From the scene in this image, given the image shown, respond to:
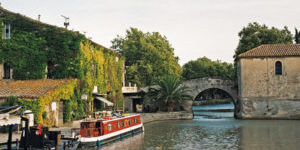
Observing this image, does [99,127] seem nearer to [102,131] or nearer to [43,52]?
[102,131]

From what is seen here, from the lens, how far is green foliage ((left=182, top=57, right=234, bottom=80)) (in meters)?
79.2

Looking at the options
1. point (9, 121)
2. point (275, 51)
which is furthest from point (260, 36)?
point (9, 121)

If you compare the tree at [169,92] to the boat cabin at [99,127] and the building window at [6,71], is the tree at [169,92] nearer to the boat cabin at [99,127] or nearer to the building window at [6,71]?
the boat cabin at [99,127]

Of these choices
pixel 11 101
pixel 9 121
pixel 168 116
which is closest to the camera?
pixel 9 121

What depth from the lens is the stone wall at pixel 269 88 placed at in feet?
115

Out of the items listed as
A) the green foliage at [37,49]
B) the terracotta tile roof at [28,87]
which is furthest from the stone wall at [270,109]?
the terracotta tile roof at [28,87]

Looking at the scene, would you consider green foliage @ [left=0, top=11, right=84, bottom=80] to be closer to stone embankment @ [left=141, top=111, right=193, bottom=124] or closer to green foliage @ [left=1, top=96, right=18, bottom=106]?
green foliage @ [left=1, top=96, right=18, bottom=106]

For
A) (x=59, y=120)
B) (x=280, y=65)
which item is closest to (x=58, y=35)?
(x=59, y=120)

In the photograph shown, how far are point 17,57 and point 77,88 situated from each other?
5689mm

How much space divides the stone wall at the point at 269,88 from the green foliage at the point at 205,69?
42.2 m

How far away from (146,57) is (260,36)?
17173mm

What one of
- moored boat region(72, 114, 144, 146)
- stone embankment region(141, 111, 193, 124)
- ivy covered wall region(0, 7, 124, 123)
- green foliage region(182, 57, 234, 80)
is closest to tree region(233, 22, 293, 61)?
stone embankment region(141, 111, 193, 124)

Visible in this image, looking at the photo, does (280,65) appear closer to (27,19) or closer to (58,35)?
(58,35)

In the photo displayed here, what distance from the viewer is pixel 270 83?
116 ft
